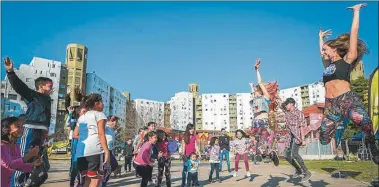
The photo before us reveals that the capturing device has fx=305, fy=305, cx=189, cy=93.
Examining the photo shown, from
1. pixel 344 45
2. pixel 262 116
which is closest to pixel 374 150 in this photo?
pixel 344 45

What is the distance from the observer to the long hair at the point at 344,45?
15.9ft

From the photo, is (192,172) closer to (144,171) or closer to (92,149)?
(144,171)

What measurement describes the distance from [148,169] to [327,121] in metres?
3.71

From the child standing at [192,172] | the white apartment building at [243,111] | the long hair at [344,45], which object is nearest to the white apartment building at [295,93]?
the white apartment building at [243,111]

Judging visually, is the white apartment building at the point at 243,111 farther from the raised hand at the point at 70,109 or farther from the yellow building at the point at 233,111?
the raised hand at the point at 70,109

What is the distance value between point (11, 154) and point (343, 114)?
4839 mm

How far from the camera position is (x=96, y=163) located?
4.34m

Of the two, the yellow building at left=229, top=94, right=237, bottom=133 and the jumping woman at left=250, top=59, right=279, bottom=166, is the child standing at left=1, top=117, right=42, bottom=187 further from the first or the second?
the yellow building at left=229, top=94, right=237, bottom=133

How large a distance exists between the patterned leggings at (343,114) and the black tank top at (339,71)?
0.29 m

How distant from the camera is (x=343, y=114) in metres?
4.61

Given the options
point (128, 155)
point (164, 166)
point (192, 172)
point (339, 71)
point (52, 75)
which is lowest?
point (128, 155)

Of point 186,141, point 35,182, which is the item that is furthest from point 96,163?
point 186,141

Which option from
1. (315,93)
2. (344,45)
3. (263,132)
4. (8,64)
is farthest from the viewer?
(315,93)

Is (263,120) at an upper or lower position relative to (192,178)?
upper
